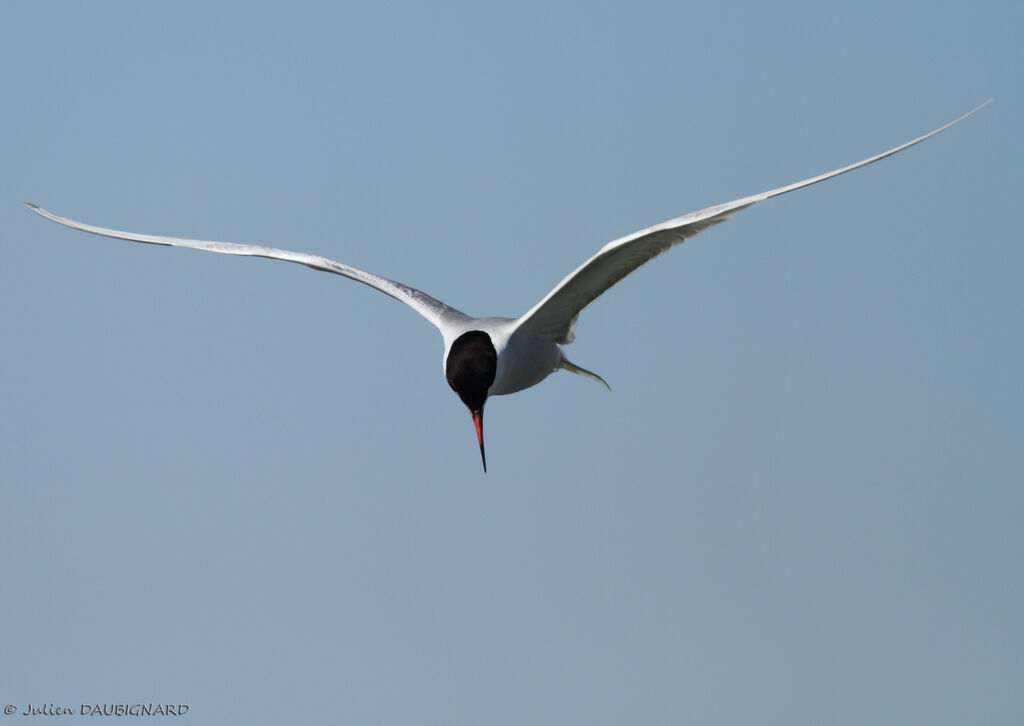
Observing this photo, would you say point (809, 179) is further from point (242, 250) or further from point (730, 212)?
point (242, 250)

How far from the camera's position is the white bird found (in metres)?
8.53

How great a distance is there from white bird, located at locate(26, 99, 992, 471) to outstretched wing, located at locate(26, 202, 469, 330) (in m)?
0.01

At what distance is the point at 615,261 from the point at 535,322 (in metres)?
0.88

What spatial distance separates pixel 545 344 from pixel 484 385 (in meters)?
1.04

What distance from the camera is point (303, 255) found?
11219mm

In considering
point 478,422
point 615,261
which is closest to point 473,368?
point 478,422

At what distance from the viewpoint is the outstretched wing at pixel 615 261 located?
8.19 metres

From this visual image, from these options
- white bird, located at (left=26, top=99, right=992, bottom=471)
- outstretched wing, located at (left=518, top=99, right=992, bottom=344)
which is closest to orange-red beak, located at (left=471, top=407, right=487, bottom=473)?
white bird, located at (left=26, top=99, right=992, bottom=471)

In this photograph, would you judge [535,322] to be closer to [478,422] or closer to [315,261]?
[478,422]

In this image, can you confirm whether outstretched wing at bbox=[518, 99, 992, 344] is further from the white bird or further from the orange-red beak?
the orange-red beak

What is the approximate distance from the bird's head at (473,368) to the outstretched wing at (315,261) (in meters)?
0.78

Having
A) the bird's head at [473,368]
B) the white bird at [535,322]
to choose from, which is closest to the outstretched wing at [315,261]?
the white bird at [535,322]

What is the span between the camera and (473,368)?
30.2 feet

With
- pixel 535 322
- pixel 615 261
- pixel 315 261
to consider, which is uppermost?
pixel 315 261
